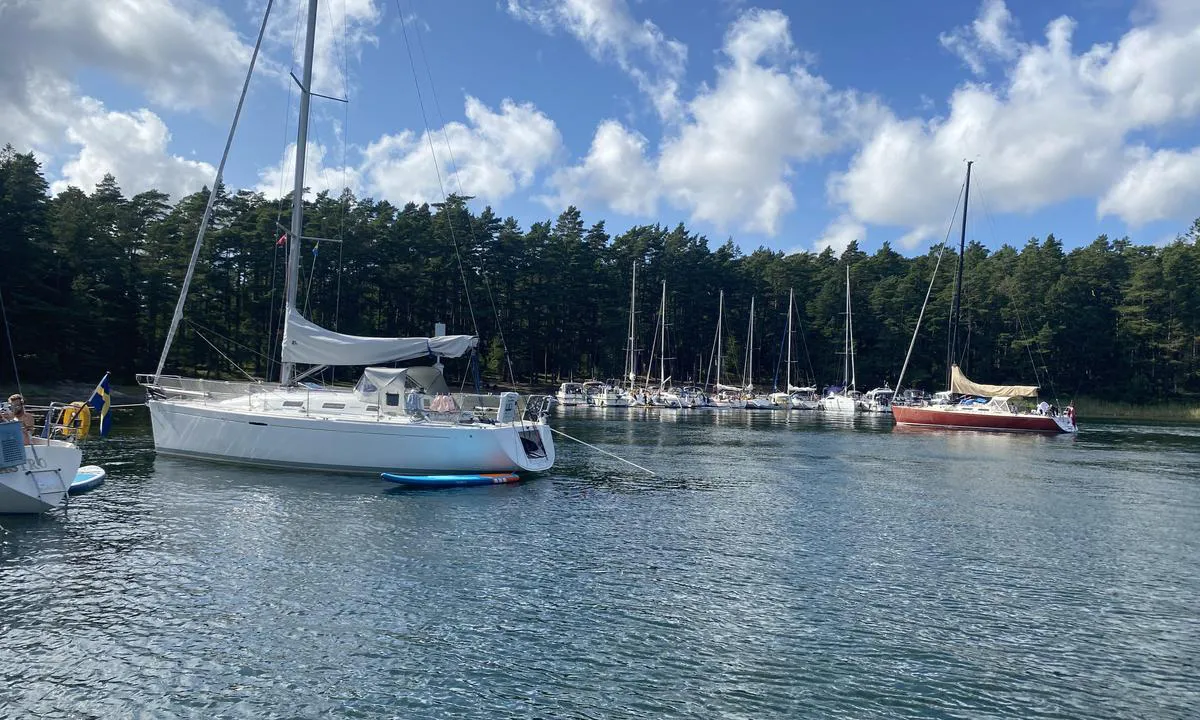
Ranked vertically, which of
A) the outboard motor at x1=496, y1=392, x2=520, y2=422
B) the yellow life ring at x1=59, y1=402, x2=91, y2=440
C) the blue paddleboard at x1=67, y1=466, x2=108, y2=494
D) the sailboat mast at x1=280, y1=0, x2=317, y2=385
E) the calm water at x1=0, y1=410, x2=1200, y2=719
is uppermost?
the sailboat mast at x1=280, y1=0, x2=317, y2=385

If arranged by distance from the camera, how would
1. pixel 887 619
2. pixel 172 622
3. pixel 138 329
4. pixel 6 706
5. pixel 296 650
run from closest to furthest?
pixel 6 706 < pixel 296 650 < pixel 172 622 < pixel 887 619 < pixel 138 329

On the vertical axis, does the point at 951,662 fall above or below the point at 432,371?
below

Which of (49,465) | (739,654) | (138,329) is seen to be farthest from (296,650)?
(138,329)

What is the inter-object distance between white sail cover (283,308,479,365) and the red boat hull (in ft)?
136

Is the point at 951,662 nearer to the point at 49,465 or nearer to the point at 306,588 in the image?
the point at 306,588

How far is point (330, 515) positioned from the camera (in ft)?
58.9

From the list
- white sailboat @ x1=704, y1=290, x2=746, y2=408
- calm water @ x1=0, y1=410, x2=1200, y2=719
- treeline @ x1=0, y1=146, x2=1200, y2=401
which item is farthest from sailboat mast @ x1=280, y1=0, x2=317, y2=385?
white sailboat @ x1=704, y1=290, x2=746, y2=408

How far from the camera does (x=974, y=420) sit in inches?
2117

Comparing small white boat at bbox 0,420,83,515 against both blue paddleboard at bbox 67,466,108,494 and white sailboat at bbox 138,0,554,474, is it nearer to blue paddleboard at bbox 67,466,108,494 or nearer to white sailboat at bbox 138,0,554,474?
blue paddleboard at bbox 67,466,108,494

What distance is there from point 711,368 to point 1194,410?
51.0 metres

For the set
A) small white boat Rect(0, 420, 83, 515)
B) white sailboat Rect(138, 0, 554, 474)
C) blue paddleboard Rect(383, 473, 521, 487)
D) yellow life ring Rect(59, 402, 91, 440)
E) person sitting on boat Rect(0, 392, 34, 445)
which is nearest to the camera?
→ small white boat Rect(0, 420, 83, 515)

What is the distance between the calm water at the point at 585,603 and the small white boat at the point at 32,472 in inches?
17.9

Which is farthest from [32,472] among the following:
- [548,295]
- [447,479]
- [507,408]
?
[548,295]

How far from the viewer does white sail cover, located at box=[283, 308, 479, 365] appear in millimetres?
23516
